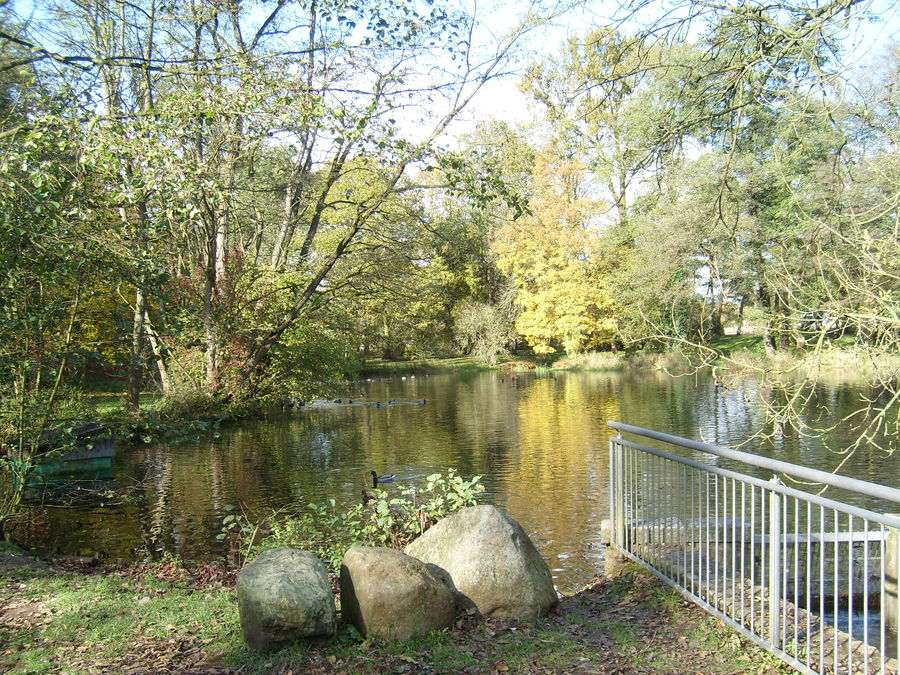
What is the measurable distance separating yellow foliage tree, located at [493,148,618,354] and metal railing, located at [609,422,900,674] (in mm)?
33247

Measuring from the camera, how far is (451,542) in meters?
5.75

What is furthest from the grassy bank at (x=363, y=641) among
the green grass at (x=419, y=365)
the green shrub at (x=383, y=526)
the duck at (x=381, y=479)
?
the green grass at (x=419, y=365)

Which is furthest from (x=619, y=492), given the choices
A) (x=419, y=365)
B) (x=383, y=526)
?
(x=419, y=365)

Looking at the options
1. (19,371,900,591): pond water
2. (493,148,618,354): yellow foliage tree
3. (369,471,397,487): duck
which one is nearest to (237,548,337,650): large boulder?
(19,371,900,591): pond water

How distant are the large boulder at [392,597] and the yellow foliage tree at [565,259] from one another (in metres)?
35.1

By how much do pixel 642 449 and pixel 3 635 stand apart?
4783 millimetres

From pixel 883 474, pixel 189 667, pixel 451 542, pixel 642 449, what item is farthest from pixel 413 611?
pixel 883 474

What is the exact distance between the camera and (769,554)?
4477mm

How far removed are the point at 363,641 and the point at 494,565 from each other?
1.17m

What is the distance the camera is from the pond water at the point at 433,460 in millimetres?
9750

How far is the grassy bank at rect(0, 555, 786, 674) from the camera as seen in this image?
4316 millimetres

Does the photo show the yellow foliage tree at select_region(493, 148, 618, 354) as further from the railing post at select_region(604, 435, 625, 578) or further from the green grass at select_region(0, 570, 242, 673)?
the green grass at select_region(0, 570, 242, 673)

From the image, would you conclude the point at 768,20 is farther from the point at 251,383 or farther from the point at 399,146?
the point at 251,383

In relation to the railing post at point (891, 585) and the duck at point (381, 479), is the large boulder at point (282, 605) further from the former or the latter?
the duck at point (381, 479)
